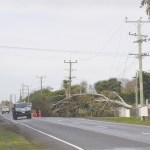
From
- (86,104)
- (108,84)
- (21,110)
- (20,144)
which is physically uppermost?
(108,84)

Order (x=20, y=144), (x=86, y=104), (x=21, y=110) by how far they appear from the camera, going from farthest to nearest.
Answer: (x=86, y=104) → (x=21, y=110) → (x=20, y=144)

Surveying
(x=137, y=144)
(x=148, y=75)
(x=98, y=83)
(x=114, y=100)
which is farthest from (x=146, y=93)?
(x=137, y=144)

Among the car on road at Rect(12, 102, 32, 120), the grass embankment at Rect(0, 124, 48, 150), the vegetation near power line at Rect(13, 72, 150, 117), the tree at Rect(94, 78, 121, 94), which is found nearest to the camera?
the grass embankment at Rect(0, 124, 48, 150)

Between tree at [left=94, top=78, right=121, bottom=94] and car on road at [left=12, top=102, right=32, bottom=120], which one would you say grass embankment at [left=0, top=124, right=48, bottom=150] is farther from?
tree at [left=94, top=78, right=121, bottom=94]

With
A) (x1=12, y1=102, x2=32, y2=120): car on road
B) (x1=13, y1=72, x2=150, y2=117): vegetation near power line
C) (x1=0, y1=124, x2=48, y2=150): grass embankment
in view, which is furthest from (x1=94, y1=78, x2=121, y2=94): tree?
(x1=0, y1=124, x2=48, y2=150): grass embankment

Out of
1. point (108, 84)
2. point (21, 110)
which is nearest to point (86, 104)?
point (21, 110)

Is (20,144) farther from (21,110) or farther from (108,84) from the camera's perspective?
(108,84)

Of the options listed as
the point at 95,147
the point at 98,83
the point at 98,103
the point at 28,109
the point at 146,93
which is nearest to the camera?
the point at 95,147

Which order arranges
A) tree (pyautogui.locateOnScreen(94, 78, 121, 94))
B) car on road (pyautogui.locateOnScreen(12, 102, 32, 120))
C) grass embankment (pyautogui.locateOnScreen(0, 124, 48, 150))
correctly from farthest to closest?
tree (pyautogui.locateOnScreen(94, 78, 121, 94)) < car on road (pyautogui.locateOnScreen(12, 102, 32, 120)) < grass embankment (pyautogui.locateOnScreen(0, 124, 48, 150))

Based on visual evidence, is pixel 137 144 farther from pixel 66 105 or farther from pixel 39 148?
pixel 66 105

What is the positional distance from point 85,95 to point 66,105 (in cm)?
391

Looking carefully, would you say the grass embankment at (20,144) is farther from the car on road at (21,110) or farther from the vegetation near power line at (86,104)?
the vegetation near power line at (86,104)

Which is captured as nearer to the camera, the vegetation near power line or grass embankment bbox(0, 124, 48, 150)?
grass embankment bbox(0, 124, 48, 150)

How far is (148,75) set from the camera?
75375 millimetres
